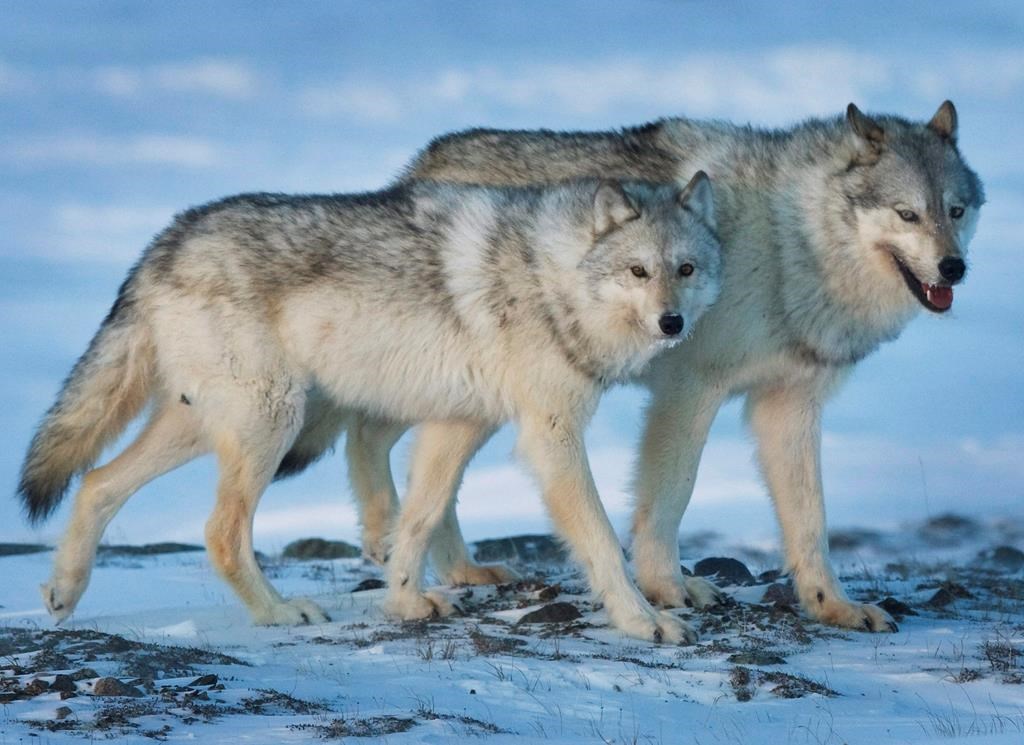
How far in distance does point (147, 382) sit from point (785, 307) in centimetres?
407

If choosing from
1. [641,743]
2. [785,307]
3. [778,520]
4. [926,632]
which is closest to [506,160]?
[785,307]

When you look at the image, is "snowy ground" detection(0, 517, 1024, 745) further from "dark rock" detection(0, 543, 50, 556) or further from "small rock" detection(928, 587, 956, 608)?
"dark rock" detection(0, 543, 50, 556)

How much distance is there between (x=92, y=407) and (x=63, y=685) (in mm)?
3234

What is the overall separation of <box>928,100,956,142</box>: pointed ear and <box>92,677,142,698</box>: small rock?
577 centimetres

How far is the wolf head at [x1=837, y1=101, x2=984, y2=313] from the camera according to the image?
845 centimetres

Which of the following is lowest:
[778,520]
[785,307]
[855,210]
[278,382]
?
[778,520]

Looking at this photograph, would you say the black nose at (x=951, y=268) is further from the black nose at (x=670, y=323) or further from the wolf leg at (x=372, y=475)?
the wolf leg at (x=372, y=475)

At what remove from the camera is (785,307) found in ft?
28.8

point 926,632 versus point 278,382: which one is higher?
point 278,382

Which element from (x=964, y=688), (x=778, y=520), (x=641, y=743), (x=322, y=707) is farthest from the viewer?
(x=778, y=520)

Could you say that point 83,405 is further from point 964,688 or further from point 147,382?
point 964,688

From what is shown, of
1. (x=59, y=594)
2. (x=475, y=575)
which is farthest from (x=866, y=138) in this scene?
(x=59, y=594)

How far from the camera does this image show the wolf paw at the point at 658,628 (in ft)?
26.1

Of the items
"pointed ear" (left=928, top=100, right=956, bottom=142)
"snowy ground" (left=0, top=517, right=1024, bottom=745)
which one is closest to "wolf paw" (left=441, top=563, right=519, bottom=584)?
"snowy ground" (left=0, top=517, right=1024, bottom=745)
